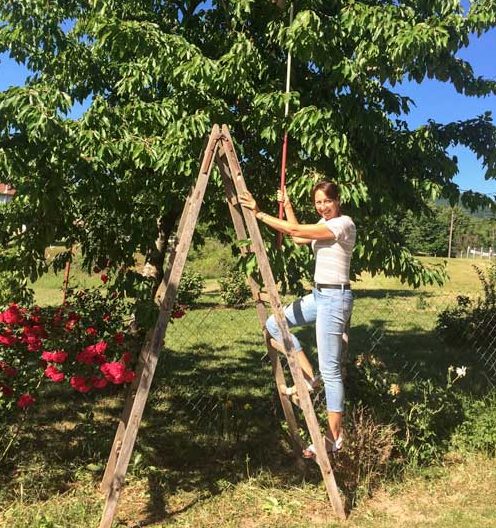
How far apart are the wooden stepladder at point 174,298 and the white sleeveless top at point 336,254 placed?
1.09 ft

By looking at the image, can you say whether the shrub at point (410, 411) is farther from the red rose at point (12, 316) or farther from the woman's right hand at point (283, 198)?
the red rose at point (12, 316)

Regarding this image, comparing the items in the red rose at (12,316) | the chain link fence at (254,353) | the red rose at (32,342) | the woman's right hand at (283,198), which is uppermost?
the woman's right hand at (283,198)

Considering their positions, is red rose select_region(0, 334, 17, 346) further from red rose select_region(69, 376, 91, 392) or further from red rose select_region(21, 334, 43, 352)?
red rose select_region(69, 376, 91, 392)

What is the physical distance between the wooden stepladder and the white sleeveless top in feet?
1.09

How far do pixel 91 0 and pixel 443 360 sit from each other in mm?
6801

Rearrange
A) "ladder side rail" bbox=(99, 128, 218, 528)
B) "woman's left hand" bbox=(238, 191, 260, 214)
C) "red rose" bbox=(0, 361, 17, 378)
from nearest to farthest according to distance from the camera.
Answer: "ladder side rail" bbox=(99, 128, 218, 528), "woman's left hand" bbox=(238, 191, 260, 214), "red rose" bbox=(0, 361, 17, 378)

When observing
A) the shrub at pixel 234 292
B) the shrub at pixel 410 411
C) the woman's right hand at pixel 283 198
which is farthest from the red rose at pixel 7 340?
the shrub at pixel 234 292

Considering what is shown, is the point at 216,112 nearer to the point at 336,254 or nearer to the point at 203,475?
the point at 336,254

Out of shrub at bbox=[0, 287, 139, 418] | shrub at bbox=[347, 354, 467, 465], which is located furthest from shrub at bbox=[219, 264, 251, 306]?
shrub at bbox=[0, 287, 139, 418]

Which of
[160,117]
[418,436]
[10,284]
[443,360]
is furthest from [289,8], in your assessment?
[443,360]

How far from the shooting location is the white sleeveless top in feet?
11.5

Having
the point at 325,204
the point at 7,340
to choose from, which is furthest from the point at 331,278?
the point at 7,340

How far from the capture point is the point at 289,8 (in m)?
3.83

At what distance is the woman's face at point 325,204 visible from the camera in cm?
350
